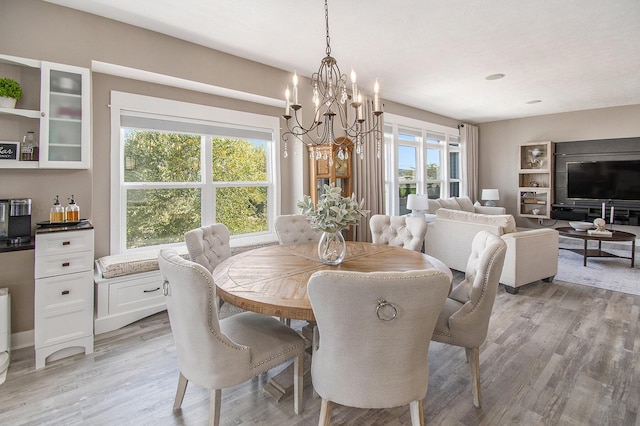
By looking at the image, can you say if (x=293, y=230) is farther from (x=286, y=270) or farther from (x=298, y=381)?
(x=298, y=381)

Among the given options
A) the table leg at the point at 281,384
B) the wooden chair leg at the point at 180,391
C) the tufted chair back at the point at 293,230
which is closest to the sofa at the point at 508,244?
the tufted chair back at the point at 293,230

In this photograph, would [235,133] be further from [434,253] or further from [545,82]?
[545,82]

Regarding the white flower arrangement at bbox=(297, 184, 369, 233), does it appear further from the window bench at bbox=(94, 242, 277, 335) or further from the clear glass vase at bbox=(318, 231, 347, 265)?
the window bench at bbox=(94, 242, 277, 335)

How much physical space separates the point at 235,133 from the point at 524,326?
3679 millimetres

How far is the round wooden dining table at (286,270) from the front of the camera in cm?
151

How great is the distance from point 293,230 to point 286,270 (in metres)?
1.18

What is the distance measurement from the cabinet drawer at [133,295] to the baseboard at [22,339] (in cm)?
56

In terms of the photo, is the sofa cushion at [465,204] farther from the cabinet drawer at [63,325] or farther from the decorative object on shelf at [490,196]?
the cabinet drawer at [63,325]

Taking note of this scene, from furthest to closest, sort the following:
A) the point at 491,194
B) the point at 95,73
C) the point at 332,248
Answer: the point at 491,194
the point at 95,73
the point at 332,248

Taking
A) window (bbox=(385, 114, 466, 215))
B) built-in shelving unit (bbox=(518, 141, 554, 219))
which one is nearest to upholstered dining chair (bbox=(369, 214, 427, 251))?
window (bbox=(385, 114, 466, 215))

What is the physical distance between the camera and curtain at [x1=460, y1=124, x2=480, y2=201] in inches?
295

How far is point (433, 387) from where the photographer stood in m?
2.05

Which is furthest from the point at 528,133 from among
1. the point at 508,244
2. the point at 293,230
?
the point at 293,230

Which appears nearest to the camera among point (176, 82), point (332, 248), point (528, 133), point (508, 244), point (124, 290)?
point (332, 248)
